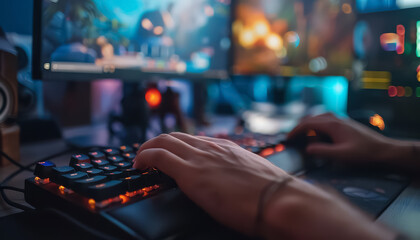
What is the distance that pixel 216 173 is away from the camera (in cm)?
31

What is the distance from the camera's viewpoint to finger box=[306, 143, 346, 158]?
0.54m

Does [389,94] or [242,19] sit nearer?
[389,94]

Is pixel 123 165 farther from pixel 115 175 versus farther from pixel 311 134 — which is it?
pixel 311 134

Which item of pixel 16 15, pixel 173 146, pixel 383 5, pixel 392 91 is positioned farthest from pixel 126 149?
pixel 383 5

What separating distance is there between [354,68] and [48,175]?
0.97 m

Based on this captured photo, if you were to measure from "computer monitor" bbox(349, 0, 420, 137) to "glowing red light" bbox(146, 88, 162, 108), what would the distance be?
49 cm

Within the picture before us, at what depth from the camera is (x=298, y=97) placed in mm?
1479

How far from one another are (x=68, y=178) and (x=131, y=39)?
1.39ft

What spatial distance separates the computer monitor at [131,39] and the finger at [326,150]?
0.39 m

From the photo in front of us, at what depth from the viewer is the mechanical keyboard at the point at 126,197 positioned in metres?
0.28

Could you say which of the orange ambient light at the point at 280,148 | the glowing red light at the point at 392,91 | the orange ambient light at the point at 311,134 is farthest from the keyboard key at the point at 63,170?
the glowing red light at the point at 392,91

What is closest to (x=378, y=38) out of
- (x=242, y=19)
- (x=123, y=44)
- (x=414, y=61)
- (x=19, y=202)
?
(x=414, y=61)

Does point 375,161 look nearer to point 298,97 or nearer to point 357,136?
point 357,136

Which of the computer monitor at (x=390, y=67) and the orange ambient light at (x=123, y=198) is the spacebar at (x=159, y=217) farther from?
the computer monitor at (x=390, y=67)
